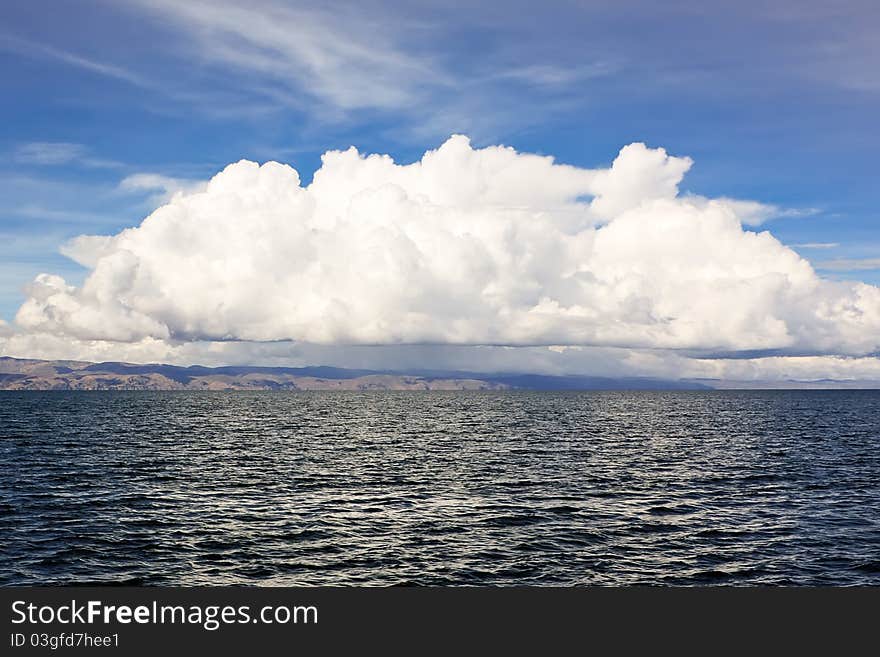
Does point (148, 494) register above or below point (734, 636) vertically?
below

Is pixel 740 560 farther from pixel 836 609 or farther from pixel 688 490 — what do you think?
pixel 688 490

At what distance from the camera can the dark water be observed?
36375 millimetres

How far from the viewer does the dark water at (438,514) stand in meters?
36.4

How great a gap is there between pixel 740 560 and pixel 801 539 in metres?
7.98

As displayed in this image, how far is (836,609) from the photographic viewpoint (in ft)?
75.3

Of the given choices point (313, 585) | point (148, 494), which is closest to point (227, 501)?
point (148, 494)

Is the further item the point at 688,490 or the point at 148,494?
the point at 688,490

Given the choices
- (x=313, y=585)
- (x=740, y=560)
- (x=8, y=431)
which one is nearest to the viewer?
(x=313, y=585)

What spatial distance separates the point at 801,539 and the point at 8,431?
135m

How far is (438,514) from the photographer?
4981 centimetres

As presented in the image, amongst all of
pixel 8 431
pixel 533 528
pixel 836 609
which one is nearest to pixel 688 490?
pixel 533 528

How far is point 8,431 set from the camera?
123 metres

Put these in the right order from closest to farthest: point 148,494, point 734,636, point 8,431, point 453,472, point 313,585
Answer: point 734,636 → point 313,585 → point 148,494 → point 453,472 → point 8,431

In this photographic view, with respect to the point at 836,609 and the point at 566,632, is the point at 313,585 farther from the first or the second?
the point at 836,609
